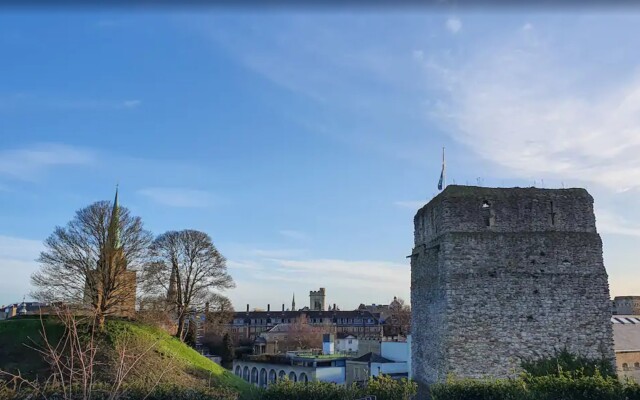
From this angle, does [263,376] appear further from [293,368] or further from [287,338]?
[287,338]

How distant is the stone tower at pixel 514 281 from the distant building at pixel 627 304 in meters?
72.1

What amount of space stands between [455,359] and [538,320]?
3.19m

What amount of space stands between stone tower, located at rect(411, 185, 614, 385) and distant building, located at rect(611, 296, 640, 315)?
2838 inches

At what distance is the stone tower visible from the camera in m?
17.1

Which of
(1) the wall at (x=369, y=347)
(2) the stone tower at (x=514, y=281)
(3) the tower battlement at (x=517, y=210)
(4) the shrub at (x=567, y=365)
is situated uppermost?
(3) the tower battlement at (x=517, y=210)

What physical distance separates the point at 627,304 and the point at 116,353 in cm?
8469

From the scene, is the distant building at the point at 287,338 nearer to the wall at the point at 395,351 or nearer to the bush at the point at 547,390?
the wall at the point at 395,351

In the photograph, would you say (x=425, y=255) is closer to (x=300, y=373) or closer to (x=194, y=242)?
(x=300, y=373)

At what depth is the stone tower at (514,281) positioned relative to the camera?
1706 centimetres

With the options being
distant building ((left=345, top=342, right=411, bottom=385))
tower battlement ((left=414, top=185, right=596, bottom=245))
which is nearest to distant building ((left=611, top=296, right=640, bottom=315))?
distant building ((left=345, top=342, right=411, bottom=385))

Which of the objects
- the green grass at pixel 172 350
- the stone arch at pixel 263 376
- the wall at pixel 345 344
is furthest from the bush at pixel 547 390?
the wall at pixel 345 344

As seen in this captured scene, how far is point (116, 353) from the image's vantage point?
79.3ft

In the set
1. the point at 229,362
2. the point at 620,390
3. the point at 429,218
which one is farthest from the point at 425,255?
the point at 229,362

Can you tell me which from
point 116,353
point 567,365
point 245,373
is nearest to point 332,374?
point 245,373
